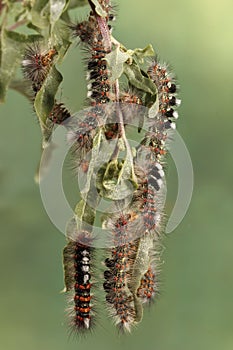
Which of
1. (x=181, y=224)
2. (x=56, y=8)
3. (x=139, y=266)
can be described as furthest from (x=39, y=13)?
(x=181, y=224)

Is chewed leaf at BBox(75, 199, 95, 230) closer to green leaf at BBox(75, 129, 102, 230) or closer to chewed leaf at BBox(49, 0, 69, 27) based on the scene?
green leaf at BBox(75, 129, 102, 230)

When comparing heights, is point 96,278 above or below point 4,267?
below

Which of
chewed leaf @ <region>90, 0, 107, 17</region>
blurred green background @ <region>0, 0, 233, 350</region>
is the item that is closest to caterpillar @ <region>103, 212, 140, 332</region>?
chewed leaf @ <region>90, 0, 107, 17</region>

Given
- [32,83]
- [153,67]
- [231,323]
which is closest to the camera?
[32,83]

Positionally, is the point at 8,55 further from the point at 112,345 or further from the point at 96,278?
the point at 112,345

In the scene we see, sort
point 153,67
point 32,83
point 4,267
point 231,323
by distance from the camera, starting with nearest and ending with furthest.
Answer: point 32,83 → point 153,67 → point 4,267 → point 231,323

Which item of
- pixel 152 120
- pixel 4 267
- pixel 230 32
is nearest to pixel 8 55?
pixel 152 120

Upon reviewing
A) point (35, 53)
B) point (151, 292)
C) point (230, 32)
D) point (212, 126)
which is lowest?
point (151, 292)

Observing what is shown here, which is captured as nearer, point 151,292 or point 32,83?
point 32,83
